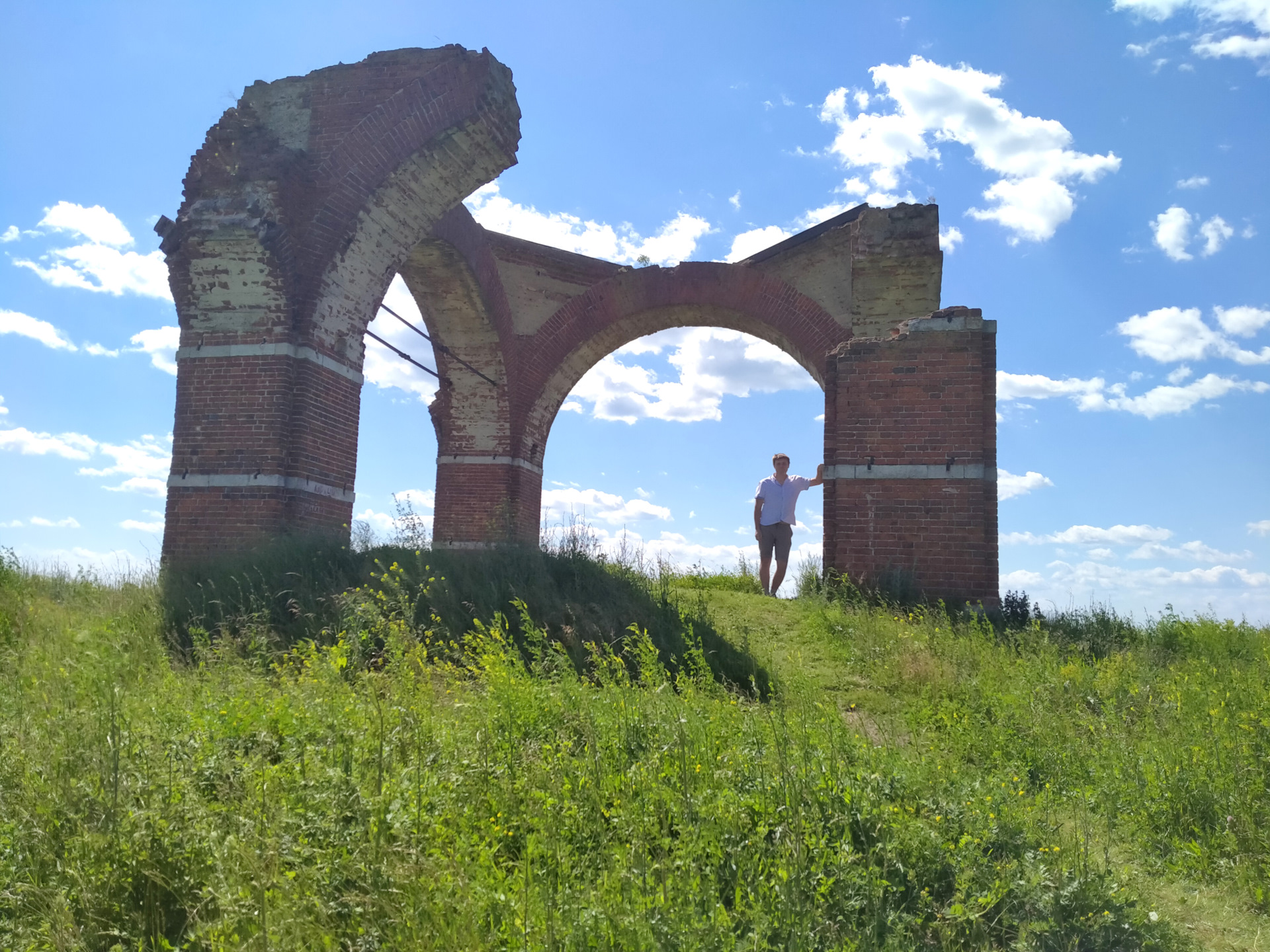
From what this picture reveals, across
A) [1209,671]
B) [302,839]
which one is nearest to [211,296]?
[302,839]

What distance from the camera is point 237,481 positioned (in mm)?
9070

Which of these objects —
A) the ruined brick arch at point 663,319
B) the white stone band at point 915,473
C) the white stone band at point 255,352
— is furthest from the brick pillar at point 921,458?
the white stone band at point 255,352

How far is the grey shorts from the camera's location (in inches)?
413

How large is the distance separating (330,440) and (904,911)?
315 inches

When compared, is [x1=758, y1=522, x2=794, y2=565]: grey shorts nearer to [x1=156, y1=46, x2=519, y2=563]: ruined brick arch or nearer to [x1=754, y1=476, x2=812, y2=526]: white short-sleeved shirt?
[x1=754, y1=476, x2=812, y2=526]: white short-sleeved shirt

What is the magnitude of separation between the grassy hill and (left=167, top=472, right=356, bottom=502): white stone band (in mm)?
3092

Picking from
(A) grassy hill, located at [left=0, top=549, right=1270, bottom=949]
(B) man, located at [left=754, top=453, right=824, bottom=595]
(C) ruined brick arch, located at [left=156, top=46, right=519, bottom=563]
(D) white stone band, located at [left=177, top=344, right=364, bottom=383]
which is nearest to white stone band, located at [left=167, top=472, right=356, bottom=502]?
(C) ruined brick arch, located at [left=156, top=46, right=519, bottom=563]

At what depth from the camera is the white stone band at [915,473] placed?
32.4ft

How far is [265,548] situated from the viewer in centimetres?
850

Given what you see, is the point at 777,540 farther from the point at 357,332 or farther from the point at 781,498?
the point at 357,332

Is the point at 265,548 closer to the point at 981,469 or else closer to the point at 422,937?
the point at 422,937

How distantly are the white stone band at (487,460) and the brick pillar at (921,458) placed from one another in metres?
6.05

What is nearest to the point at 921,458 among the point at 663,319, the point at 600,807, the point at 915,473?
the point at 915,473

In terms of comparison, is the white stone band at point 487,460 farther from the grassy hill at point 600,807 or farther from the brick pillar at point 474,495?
the grassy hill at point 600,807
